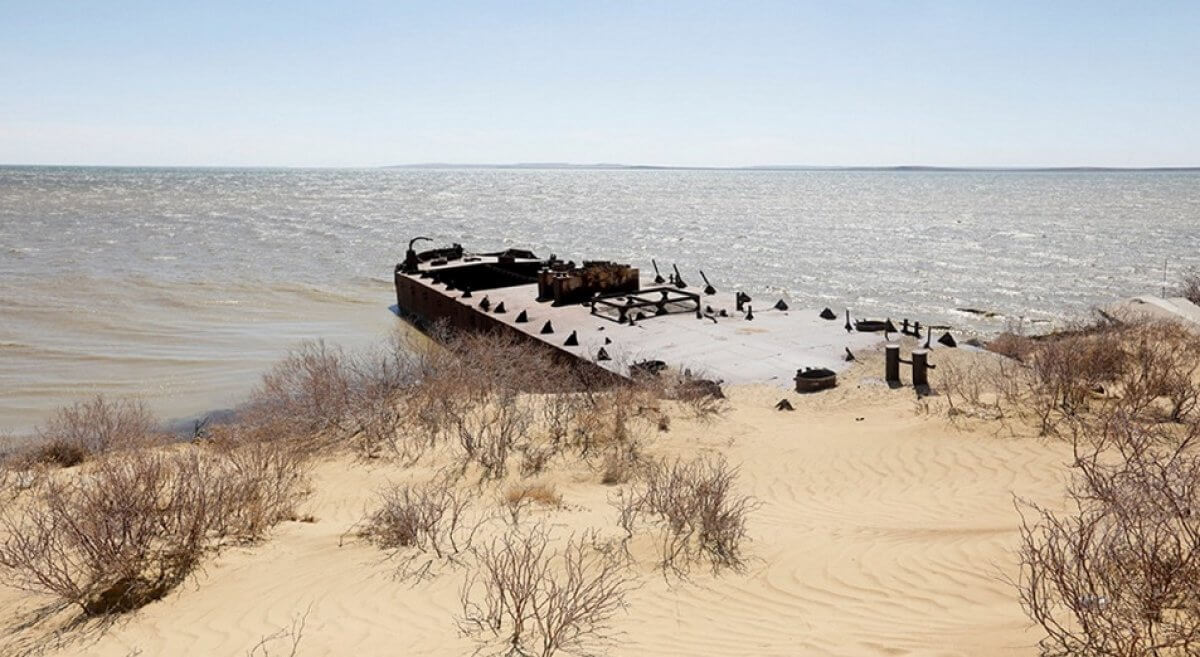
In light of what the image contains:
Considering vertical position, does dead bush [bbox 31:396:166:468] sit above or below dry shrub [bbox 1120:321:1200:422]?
below

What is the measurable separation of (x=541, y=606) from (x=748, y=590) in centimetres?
174

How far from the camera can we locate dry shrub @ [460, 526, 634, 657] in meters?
5.30

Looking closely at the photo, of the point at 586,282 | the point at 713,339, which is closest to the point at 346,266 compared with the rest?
the point at 586,282

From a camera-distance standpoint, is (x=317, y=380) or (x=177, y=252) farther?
(x=177, y=252)

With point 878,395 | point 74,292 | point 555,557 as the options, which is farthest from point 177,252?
point 555,557

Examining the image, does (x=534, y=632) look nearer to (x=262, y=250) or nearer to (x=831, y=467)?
(x=831, y=467)

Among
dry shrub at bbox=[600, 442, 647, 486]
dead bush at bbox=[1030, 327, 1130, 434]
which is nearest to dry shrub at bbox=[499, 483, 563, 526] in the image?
dry shrub at bbox=[600, 442, 647, 486]

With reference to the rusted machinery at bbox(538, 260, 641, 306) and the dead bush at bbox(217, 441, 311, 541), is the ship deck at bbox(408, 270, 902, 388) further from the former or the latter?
the dead bush at bbox(217, 441, 311, 541)

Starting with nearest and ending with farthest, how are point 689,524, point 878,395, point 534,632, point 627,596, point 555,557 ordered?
point 534,632 → point 627,596 → point 555,557 → point 689,524 → point 878,395

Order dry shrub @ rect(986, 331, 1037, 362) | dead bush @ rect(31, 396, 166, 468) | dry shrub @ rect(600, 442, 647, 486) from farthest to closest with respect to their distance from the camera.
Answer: dry shrub @ rect(986, 331, 1037, 362) < dead bush @ rect(31, 396, 166, 468) < dry shrub @ rect(600, 442, 647, 486)

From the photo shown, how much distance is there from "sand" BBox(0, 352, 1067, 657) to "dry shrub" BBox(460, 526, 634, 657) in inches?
6.0

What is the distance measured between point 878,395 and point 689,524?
8566 mm

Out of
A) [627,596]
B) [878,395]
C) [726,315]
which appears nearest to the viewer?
[627,596]

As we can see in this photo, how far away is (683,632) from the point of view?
5.58 metres
